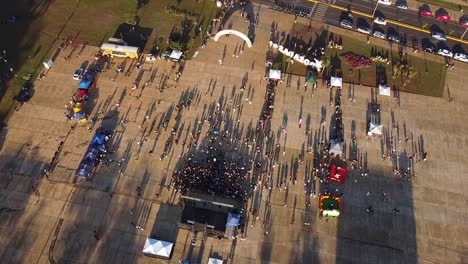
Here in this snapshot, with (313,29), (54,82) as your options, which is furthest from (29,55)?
(313,29)

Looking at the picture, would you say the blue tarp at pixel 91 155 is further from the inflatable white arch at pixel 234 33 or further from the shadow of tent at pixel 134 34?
the inflatable white arch at pixel 234 33

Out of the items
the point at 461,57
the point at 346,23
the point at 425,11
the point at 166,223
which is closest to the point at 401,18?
the point at 425,11

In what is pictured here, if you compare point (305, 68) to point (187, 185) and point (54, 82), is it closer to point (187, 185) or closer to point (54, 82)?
point (187, 185)

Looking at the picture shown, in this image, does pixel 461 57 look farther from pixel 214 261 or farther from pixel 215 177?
pixel 214 261

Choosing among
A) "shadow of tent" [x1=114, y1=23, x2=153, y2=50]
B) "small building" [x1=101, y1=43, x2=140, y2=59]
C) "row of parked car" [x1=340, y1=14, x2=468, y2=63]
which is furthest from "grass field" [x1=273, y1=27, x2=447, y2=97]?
"small building" [x1=101, y1=43, x2=140, y2=59]

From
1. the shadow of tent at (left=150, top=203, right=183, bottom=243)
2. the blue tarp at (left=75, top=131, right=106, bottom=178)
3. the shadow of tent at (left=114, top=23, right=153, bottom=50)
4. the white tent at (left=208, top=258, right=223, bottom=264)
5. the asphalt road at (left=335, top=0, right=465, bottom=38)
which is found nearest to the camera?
the white tent at (left=208, top=258, right=223, bottom=264)

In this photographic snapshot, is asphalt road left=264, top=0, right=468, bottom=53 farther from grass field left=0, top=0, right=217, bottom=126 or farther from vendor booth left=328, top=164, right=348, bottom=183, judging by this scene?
vendor booth left=328, top=164, right=348, bottom=183

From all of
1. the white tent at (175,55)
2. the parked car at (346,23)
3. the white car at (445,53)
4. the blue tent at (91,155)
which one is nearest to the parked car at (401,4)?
the parked car at (346,23)
